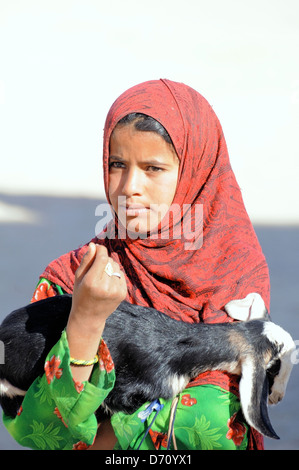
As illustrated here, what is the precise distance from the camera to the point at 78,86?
421 inches

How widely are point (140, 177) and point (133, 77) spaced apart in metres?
8.45

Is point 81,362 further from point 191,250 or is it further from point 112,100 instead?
point 112,100

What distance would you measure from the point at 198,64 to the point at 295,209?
4237 mm

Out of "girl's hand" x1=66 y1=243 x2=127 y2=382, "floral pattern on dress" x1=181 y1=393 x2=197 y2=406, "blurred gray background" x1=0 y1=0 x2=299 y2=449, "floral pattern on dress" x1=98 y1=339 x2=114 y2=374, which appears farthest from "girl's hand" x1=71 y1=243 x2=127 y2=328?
"blurred gray background" x1=0 y1=0 x2=299 y2=449

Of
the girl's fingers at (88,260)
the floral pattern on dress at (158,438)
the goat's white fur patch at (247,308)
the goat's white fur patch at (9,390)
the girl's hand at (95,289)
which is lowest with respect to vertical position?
the floral pattern on dress at (158,438)

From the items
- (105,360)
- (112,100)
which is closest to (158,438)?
(105,360)

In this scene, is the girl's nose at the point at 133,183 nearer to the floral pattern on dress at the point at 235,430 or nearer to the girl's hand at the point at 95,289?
the girl's hand at the point at 95,289

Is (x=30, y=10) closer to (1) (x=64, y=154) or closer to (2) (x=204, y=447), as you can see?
(1) (x=64, y=154)

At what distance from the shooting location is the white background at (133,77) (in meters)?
8.50

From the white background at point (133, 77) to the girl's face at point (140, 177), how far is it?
5041mm

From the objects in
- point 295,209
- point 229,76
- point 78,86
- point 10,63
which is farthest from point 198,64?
point 295,209

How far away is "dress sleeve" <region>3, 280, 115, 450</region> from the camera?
174 cm

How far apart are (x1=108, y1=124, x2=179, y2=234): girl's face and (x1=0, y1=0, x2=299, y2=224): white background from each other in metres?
5.04

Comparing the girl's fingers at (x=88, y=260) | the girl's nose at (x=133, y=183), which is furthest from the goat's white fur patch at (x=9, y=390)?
the girl's nose at (x=133, y=183)
